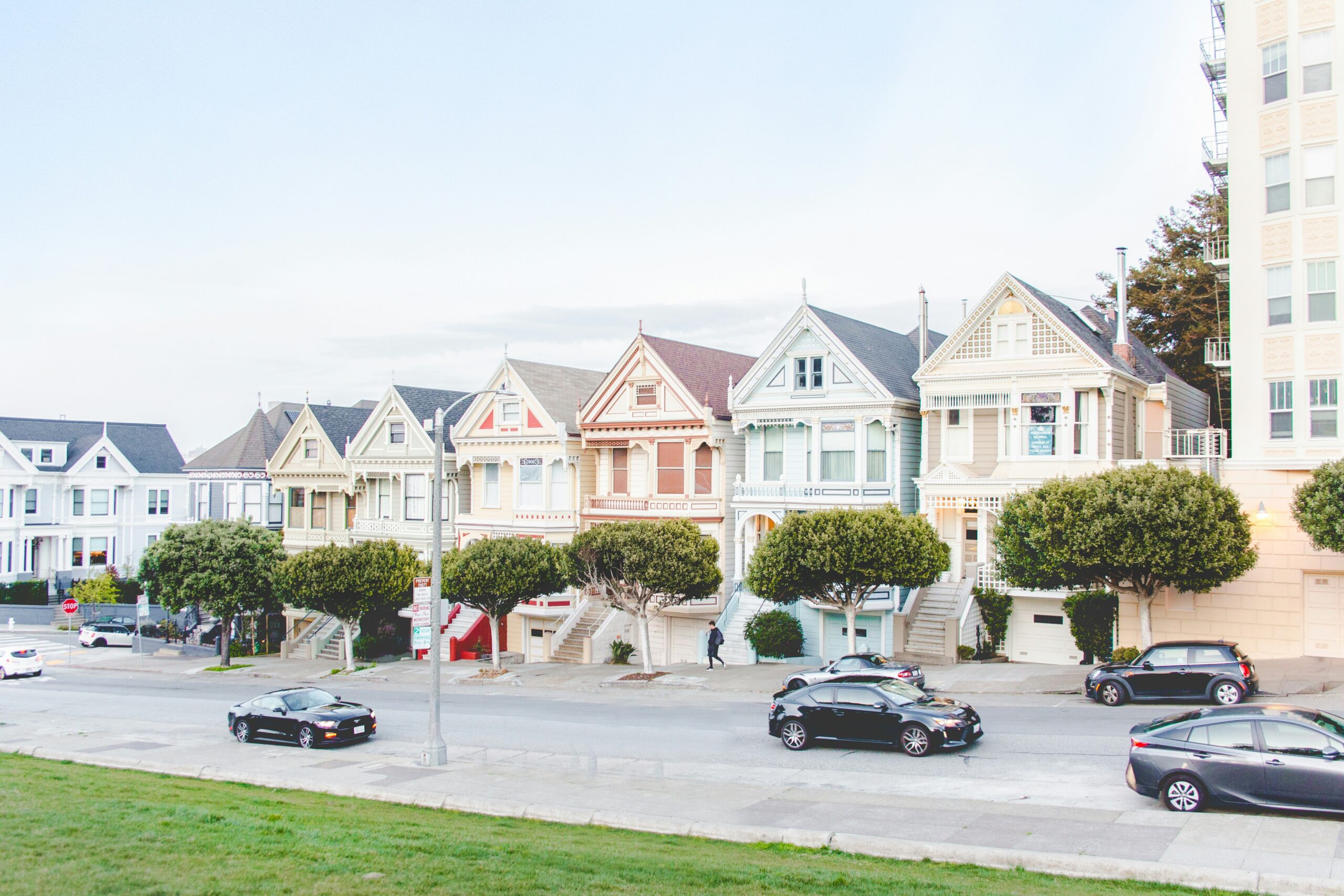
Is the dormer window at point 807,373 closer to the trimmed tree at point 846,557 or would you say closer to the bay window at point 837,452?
the bay window at point 837,452

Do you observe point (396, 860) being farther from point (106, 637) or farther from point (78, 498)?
point (78, 498)

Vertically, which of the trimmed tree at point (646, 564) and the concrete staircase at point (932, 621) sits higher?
the trimmed tree at point (646, 564)

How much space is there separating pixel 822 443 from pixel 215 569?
87.5ft

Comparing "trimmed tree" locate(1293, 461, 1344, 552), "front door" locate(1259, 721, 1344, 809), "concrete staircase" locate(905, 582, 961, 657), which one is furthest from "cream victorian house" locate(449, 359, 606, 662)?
"front door" locate(1259, 721, 1344, 809)

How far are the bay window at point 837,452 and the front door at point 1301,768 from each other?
22915 millimetres

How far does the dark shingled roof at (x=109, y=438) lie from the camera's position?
71688 mm

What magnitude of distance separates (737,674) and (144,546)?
54.9 metres

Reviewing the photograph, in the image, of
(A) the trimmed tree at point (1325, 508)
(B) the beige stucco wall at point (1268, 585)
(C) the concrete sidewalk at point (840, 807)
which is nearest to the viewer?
(C) the concrete sidewalk at point (840, 807)

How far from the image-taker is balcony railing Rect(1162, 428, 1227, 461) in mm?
32188

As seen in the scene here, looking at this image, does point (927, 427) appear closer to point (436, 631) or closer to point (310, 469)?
point (436, 631)

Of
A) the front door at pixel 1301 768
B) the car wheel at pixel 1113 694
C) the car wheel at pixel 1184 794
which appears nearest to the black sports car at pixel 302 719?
the car wheel at pixel 1113 694

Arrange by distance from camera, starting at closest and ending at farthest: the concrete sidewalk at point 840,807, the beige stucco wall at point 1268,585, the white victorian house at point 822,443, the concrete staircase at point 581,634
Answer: the concrete sidewalk at point 840,807
the beige stucco wall at point 1268,585
the white victorian house at point 822,443
the concrete staircase at point 581,634

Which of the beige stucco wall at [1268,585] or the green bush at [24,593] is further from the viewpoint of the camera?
the green bush at [24,593]

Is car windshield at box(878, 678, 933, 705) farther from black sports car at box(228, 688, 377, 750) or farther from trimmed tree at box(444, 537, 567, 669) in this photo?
trimmed tree at box(444, 537, 567, 669)
